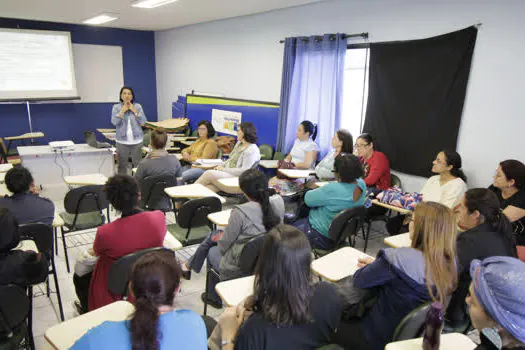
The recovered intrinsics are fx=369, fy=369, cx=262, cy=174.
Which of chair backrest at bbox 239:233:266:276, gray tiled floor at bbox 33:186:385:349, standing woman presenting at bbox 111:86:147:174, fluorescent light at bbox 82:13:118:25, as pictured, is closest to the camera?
chair backrest at bbox 239:233:266:276

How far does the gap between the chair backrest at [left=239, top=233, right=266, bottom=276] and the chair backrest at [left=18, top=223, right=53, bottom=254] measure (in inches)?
51.5

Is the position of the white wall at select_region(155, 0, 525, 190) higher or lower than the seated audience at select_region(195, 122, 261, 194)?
higher

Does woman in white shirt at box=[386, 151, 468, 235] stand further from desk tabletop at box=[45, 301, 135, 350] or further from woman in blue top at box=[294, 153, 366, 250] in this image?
desk tabletop at box=[45, 301, 135, 350]

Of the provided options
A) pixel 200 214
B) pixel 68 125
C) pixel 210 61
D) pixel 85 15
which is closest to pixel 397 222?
pixel 200 214

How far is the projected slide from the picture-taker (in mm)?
7254

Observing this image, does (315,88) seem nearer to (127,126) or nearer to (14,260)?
(127,126)

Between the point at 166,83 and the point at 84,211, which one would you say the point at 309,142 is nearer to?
the point at 84,211

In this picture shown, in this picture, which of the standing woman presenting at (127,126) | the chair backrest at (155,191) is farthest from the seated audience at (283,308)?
the standing woman presenting at (127,126)

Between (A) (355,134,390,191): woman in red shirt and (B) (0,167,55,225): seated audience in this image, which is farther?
(A) (355,134,390,191): woman in red shirt

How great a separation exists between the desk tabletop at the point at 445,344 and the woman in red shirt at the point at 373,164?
2814 millimetres

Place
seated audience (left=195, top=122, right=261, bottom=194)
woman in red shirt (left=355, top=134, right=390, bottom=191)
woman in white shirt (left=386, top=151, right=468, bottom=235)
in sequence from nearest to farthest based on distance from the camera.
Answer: woman in white shirt (left=386, top=151, right=468, bottom=235) < woman in red shirt (left=355, top=134, right=390, bottom=191) < seated audience (left=195, top=122, right=261, bottom=194)

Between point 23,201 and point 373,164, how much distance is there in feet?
11.2

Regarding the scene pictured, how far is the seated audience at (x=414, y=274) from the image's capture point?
1641mm

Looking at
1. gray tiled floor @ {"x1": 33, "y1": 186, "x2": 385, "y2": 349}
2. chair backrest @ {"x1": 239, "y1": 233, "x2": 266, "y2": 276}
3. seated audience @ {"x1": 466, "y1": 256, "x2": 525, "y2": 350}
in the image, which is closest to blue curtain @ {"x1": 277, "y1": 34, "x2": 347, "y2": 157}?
gray tiled floor @ {"x1": 33, "y1": 186, "x2": 385, "y2": 349}
